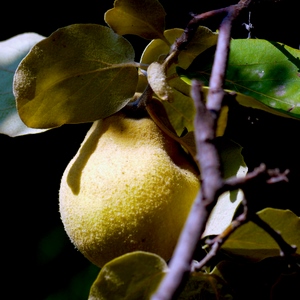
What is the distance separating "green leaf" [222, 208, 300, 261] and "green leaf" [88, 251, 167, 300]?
0.11 m

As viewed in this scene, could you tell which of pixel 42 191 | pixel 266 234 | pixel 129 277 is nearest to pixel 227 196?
pixel 266 234

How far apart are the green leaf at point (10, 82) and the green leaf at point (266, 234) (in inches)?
12.4

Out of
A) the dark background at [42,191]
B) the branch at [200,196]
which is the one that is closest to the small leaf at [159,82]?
the branch at [200,196]

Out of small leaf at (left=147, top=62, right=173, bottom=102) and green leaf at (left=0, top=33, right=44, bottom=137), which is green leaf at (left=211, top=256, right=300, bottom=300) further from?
green leaf at (left=0, top=33, right=44, bottom=137)

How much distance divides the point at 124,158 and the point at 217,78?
6.4 inches

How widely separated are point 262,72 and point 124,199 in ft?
0.77

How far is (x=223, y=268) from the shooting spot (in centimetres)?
56

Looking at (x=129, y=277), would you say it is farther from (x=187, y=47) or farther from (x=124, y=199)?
(x=187, y=47)

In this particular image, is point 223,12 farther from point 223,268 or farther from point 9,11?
point 9,11

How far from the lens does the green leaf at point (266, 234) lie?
543 mm

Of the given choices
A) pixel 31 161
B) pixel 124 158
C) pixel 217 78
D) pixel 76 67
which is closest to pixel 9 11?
pixel 31 161

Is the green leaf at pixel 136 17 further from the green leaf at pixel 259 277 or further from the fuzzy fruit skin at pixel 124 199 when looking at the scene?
the green leaf at pixel 259 277

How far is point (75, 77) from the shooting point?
0.63m

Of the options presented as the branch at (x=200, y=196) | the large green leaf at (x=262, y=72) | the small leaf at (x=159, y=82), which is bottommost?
the large green leaf at (x=262, y=72)
